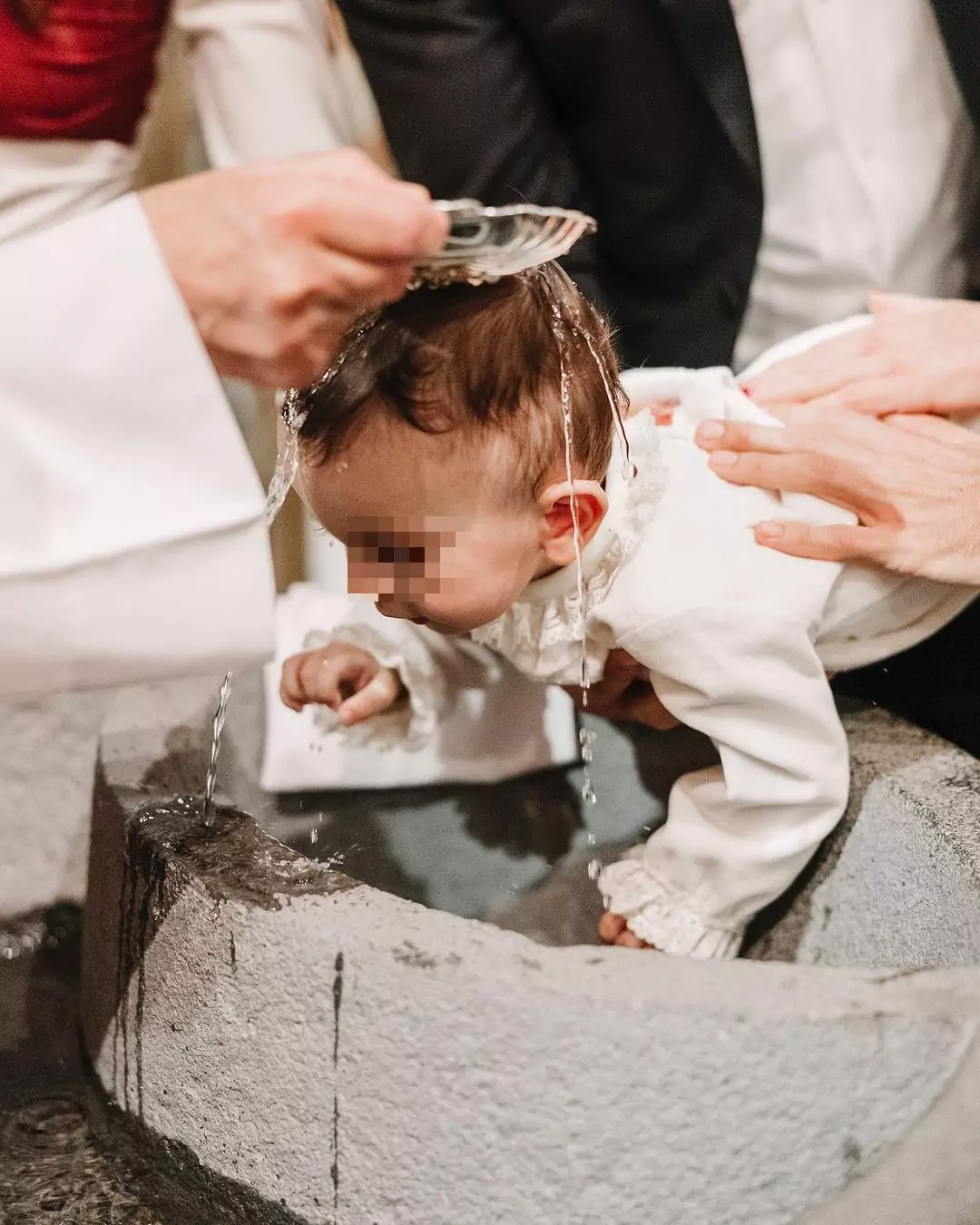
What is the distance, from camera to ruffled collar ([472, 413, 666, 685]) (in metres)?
0.95

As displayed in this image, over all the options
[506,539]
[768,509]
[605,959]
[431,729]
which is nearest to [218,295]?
[506,539]

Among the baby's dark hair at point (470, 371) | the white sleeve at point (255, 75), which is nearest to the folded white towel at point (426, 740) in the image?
the baby's dark hair at point (470, 371)

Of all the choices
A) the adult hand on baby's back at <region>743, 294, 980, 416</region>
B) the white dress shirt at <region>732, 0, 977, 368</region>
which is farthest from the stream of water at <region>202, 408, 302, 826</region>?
the white dress shirt at <region>732, 0, 977, 368</region>

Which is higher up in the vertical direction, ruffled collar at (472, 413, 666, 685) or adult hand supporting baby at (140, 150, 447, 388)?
adult hand supporting baby at (140, 150, 447, 388)

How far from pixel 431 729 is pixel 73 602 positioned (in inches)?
23.6

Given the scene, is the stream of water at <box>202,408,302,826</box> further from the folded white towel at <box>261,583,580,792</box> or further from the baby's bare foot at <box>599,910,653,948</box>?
the baby's bare foot at <box>599,910,653,948</box>

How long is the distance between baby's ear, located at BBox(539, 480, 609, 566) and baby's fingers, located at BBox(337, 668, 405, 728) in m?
0.29

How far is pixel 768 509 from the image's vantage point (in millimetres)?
981

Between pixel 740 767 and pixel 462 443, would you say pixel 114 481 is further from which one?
pixel 740 767

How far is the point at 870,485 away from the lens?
96 cm

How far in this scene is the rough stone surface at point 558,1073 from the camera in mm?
634

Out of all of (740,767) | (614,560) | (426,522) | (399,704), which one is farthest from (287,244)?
(399,704)

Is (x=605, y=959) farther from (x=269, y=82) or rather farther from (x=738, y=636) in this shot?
(x=269, y=82)

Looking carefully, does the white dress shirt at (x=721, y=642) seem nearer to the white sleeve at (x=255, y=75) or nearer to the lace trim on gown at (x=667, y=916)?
the lace trim on gown at (x=667, y=916)
